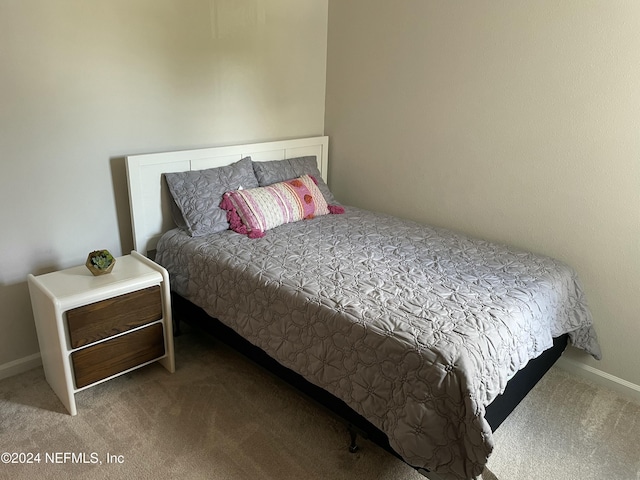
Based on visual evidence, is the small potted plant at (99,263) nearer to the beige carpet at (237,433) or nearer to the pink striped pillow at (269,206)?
the beige carpet at (237,433)

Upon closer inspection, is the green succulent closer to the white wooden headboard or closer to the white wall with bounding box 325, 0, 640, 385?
the white wooden headboard

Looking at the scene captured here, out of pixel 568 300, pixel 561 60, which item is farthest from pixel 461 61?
pixel 568 300

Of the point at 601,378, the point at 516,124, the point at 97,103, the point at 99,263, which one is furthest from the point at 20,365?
the point at 601,378

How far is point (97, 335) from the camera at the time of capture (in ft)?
6.79

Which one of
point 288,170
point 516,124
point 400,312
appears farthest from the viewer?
point 288,170

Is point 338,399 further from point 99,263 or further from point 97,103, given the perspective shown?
point 97,103

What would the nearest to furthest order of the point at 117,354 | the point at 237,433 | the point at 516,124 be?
the point at 237,433 → the point at 117,354 → the point at 516,124

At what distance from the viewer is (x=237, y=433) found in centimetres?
200

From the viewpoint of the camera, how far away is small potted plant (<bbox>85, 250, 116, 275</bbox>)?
216 centimetres

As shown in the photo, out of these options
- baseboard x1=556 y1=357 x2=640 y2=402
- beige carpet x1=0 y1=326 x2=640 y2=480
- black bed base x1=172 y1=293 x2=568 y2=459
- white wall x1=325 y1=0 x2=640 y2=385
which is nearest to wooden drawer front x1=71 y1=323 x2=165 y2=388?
beige carpet x1=0 y1=326 x2=640 y2=480

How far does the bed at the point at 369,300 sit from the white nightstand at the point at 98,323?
0.83 ft

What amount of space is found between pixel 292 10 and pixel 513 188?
5.77 ft

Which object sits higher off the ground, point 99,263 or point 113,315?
point 99,263

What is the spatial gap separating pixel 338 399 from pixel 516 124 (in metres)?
1.68
